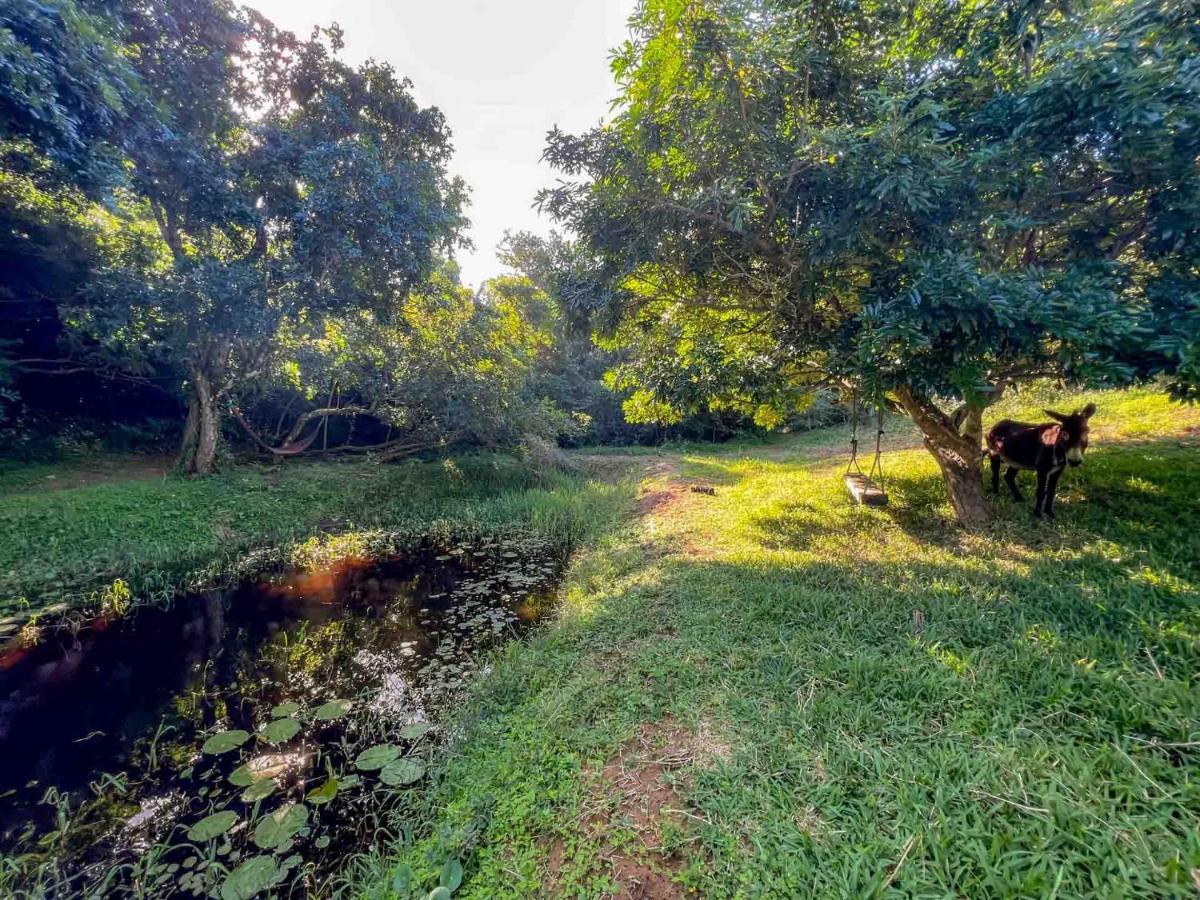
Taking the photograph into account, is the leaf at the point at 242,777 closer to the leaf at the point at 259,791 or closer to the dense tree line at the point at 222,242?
the leaf at the point at 259,791

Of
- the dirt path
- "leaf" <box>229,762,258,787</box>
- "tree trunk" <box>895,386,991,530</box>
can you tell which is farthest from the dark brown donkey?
the dirt path

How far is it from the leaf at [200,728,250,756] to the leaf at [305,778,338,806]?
2.69 feet

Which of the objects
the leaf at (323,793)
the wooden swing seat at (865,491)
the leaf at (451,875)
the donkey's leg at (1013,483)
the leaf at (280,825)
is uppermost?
the donkey's leg at (1013,483)

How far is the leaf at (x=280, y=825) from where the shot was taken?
2.48m

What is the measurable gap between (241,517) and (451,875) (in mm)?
8121

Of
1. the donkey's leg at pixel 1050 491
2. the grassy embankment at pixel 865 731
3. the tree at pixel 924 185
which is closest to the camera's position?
the grassy embankment at pixel 865 731

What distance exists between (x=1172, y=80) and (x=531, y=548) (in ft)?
25.0

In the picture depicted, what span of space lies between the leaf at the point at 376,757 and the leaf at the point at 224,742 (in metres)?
0.92

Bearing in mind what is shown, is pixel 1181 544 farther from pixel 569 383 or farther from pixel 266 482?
pixel 569 383

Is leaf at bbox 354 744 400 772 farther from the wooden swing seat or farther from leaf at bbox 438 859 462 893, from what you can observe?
the wooden swing seat

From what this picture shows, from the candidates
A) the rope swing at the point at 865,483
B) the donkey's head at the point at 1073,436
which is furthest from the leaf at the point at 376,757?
the donkey's head at the point at 1073,436

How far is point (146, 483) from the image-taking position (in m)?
8.12

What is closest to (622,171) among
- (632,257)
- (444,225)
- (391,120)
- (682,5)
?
(632,257)

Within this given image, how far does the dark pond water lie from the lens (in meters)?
2.44
